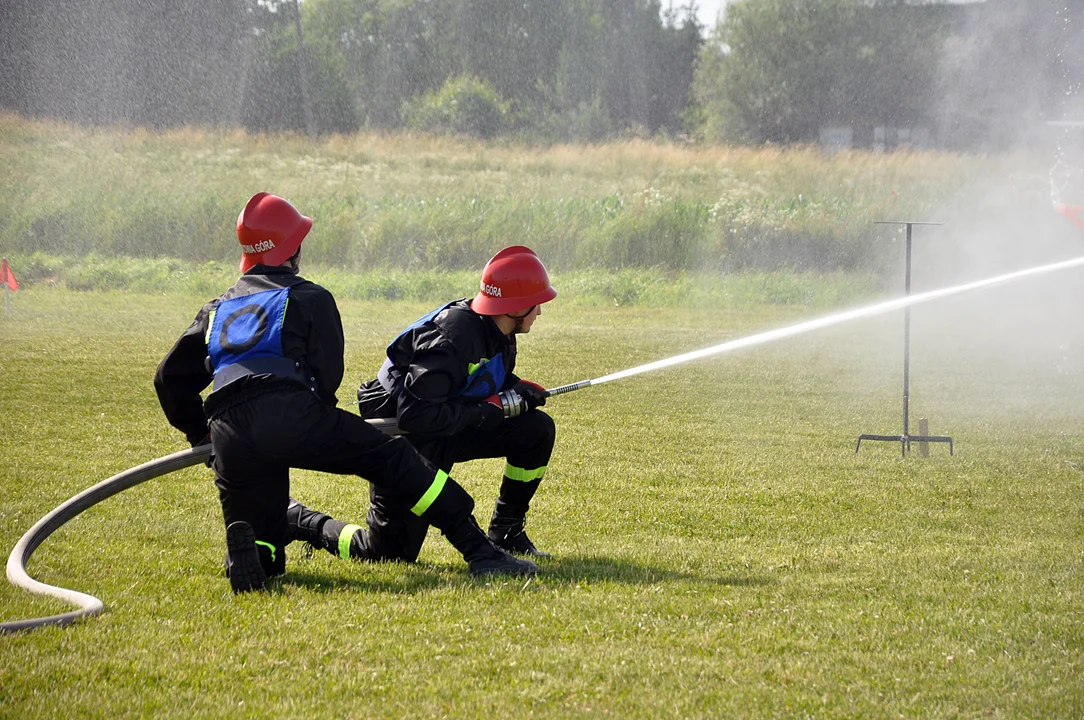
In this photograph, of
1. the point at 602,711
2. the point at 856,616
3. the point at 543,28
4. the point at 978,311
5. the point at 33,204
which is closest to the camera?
the point at 602,711

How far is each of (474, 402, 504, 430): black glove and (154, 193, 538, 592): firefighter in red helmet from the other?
0.36 metres

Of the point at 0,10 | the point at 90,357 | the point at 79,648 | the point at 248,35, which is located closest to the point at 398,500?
the point at 79,648

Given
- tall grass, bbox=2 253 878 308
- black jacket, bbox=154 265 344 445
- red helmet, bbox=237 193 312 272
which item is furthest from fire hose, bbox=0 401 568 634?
tall grass, bbox=2 253 878 308

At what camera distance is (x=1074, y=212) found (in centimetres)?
1778

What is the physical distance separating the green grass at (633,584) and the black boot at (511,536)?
20cm

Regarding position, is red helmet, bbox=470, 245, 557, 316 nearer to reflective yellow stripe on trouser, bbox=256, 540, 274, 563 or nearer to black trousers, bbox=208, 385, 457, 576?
black trousers, bbox=208, 385, 457, 576

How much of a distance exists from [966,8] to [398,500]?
34.5 metres

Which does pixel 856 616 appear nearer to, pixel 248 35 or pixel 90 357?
pixel 90 357

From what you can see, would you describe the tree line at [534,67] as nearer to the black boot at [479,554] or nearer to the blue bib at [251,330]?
the black boot at [479,554]

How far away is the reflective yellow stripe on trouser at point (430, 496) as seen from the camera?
4.97 meters

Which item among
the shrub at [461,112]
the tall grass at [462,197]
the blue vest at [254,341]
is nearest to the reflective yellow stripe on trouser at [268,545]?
the blue vest at [254,341]

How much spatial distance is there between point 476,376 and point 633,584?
1230 millimetres

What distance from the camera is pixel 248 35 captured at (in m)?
36.4

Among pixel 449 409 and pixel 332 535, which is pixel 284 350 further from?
pixel 332 535
